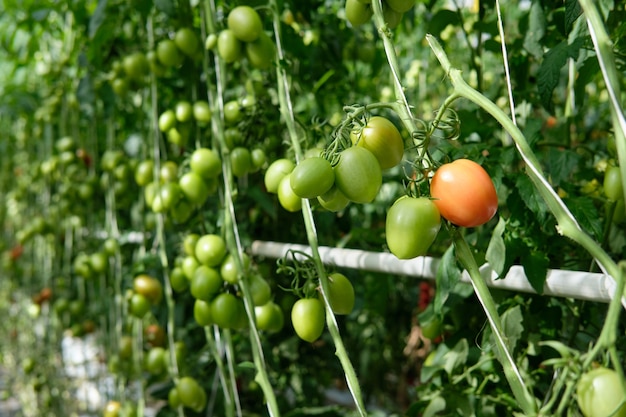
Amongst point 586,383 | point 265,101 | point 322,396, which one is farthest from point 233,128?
point 322,396

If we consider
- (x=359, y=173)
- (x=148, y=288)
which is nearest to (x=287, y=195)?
(x=359, y=173)

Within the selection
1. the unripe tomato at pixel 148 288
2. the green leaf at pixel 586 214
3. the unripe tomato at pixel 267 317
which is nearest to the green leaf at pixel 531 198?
the green leaf at pixel 586 214

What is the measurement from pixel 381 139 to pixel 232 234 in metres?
0.43

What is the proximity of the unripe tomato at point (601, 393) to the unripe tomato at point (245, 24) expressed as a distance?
70cm

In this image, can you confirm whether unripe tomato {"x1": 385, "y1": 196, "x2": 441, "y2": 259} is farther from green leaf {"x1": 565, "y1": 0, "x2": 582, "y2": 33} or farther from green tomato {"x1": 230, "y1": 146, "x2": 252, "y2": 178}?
green tomato {"x1": 230, "y1": 146, "x2": 252, "y2": 178}

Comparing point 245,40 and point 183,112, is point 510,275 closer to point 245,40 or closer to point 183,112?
point 245,40

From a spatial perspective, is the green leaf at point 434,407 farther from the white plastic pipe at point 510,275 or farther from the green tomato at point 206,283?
the green tomato at point 206,283

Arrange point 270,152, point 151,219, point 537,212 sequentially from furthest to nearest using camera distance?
point 151,219
point 270,152
point 537,212

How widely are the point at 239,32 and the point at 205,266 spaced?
36cm

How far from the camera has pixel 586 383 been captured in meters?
0.39

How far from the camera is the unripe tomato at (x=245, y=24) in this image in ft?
2.97

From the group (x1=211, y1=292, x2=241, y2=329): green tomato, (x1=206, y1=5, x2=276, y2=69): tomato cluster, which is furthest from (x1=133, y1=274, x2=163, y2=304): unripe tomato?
(x1=206, y1=5, x2=276, y2=69): tomato cluster

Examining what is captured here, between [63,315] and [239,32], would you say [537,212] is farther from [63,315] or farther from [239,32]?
[63,315]

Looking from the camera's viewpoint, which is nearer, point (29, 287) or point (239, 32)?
point (239, 32)
